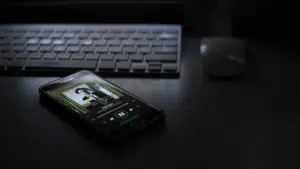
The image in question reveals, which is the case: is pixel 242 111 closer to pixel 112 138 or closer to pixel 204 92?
pixel 204 92

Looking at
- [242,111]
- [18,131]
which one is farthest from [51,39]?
[242,111]

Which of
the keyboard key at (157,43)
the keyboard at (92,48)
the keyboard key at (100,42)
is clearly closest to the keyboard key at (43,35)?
the keyboard at (92,48)

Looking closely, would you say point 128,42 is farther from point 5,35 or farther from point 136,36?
point 5,35

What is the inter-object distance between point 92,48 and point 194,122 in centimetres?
26

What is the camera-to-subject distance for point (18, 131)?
519mm

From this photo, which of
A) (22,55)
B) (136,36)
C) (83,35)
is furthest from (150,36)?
(22,55)

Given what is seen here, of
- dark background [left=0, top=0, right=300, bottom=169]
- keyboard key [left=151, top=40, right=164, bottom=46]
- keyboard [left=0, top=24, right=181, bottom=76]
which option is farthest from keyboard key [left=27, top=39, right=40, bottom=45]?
keyboard key [left=151, top=40, right=164, bottom=46]

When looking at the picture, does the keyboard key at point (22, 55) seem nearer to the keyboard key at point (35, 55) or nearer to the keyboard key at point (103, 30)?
the keyboard key at point (35, 55)

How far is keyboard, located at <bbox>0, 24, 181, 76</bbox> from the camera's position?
25.4 inches

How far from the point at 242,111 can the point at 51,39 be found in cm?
38

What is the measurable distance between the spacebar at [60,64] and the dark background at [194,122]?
25mm

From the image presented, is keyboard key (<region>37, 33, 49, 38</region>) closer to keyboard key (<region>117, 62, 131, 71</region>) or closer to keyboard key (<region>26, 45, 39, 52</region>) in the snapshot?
keyboard key (<region>26, 45, 39, 52</region>)

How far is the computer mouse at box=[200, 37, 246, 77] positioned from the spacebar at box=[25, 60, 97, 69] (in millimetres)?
186

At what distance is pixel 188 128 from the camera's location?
1.70 ft
